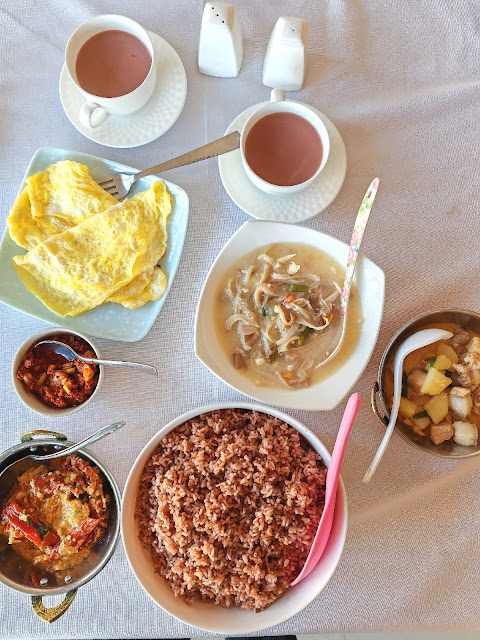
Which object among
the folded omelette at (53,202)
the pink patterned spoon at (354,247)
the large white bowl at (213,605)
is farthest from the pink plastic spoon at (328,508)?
the folded omelette at (53,202)

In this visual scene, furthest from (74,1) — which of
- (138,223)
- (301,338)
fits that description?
(301,338)

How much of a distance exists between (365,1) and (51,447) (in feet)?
5.34

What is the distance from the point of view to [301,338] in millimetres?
1545

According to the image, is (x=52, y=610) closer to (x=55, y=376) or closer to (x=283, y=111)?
(x=55, y=376)

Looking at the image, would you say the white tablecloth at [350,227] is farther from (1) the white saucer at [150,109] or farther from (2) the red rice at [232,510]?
(2) the red rice at [232,510]

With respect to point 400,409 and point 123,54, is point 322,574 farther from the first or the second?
point 123,54

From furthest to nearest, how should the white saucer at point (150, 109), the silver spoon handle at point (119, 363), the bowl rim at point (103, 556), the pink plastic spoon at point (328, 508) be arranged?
the white saucer at point (150, 109), the silver spoon handle at point (119, 363), the bowl rim at point (103, 556), the pink plastic spoon at point (328, 508)

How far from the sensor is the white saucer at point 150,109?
1646 mm

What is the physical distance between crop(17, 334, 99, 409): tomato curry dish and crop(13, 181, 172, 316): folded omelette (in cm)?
11

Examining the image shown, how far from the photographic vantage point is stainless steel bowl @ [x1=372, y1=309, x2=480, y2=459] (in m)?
1.45

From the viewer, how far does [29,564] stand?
58.6 inches

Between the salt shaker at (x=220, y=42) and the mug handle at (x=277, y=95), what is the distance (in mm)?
163

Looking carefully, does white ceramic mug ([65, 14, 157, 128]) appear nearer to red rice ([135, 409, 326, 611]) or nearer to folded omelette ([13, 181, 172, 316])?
folded omelette ([13, 181, 172, 316])

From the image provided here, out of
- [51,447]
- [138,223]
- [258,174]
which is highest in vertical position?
[258,174]
